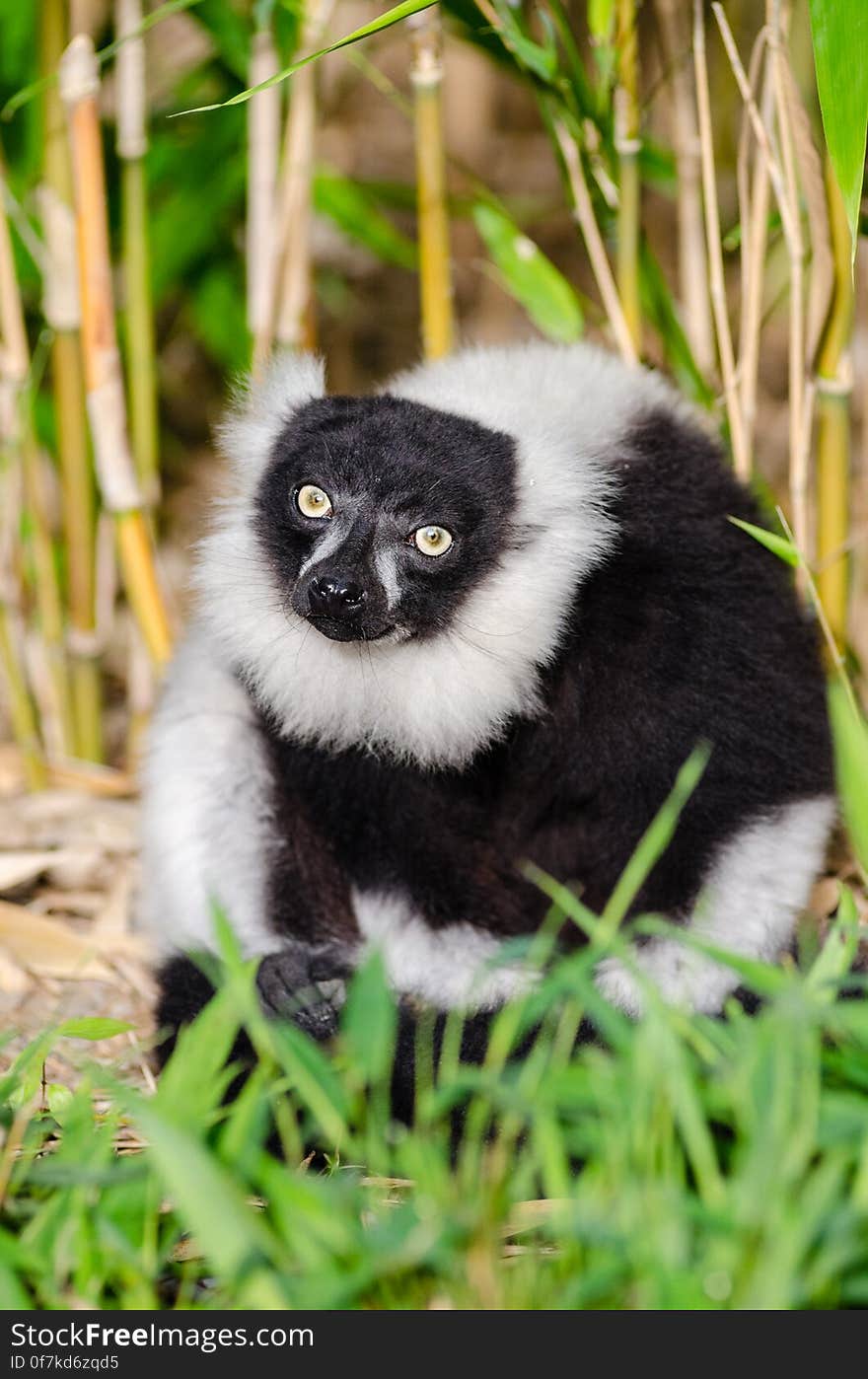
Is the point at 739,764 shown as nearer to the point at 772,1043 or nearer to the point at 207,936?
the point at 772,1043

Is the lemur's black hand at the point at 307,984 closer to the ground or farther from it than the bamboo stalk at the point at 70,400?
closer to the ground

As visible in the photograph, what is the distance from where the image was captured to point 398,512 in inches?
108

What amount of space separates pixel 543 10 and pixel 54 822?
2.32 metres

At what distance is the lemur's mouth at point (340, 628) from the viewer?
266 cm

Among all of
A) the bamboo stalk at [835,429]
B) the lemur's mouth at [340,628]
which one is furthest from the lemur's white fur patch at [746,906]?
the lemur's mouth at [340,628]

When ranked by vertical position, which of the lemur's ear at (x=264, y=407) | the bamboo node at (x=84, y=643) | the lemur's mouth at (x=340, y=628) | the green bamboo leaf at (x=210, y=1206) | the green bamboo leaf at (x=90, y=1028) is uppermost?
the lemur's ear at (x=264, y=407)

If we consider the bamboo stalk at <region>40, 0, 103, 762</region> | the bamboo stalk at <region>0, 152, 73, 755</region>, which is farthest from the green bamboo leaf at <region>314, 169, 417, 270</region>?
the bamboo stalk at <region>0, 152, 73, 755</region>

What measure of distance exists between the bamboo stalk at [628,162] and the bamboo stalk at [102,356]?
1.17 meters

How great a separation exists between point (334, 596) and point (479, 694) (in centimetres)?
37

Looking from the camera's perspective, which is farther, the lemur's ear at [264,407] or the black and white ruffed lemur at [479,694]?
the lemur's ear at [264,407]

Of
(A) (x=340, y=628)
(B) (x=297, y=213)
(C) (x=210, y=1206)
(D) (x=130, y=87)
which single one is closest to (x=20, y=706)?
(B) (x=297, y=213)

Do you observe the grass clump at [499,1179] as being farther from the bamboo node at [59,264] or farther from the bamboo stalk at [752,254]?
the bamboo node at [59,264]

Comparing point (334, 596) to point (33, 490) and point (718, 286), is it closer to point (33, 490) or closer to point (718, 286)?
point (718, 286)

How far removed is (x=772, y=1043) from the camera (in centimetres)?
198
